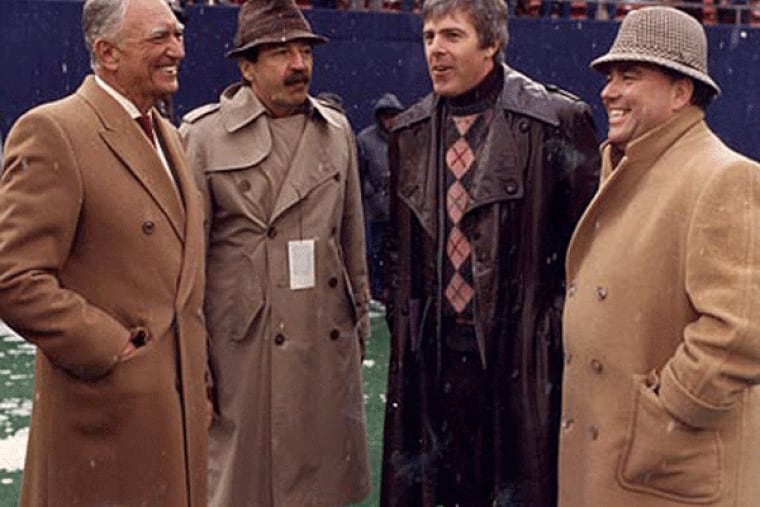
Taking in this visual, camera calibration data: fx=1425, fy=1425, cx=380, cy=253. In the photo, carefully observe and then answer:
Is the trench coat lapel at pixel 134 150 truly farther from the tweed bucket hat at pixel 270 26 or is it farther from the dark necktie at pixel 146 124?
the tweed bucket hat at pixel 270 26

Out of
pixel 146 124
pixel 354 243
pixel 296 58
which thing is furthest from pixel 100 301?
pixel 354 243

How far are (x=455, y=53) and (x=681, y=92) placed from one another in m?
1.11

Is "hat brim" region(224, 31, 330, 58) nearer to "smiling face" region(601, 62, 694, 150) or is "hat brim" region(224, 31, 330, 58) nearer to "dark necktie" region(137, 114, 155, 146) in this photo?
"dark necktie" region(137, 114, 155, 146)

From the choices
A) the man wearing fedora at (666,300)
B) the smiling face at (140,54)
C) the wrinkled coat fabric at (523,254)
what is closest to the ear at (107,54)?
the smiling face at (140,54)

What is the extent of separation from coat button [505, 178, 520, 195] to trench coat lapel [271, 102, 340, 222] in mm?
785

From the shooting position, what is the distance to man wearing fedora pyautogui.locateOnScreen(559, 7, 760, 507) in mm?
3627

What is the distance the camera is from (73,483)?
4.10 metres

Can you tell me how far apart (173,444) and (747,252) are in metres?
1.74

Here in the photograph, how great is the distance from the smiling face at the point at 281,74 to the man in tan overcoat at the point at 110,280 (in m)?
0.92

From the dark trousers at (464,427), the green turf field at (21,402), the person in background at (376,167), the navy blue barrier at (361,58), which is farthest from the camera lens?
the navy blue barrier at (361,58)

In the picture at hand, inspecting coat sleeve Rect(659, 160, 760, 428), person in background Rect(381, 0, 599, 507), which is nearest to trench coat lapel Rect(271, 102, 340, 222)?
person in background Rect(381, 0, 599, 507)

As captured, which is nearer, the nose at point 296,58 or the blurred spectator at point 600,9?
the nose at point 296,58

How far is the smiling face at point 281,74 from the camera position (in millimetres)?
5230

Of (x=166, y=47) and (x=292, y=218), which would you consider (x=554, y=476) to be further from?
(x=166, y=47)
